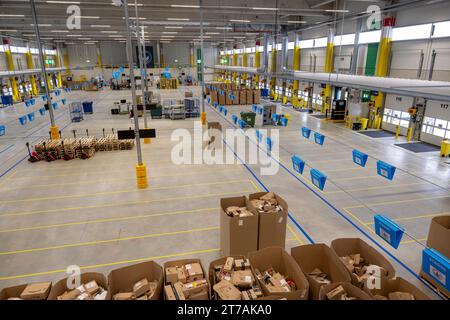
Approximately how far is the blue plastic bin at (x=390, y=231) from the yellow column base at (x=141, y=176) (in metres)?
7.61

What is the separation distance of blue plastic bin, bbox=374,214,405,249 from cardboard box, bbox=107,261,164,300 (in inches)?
165

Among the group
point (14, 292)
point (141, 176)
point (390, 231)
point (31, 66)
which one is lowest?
point (141, 176)

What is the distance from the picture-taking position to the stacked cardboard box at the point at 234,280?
4.22m

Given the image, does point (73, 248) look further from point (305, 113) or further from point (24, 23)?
point (24, 23)

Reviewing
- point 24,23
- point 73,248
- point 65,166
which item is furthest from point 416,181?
point 24,23

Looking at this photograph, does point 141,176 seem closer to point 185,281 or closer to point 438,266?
point 185,281

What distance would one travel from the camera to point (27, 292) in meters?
4.23

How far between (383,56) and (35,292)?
22.2 m

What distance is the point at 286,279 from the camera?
4.76 metres

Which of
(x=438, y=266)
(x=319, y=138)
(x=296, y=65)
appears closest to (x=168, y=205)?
(x=438, y=266)

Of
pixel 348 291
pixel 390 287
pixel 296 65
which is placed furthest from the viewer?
pixel 296 65

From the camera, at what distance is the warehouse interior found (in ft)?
15.8

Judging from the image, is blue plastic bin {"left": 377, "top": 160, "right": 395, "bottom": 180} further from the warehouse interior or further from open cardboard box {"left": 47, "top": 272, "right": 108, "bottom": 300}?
open cardboard box {"left": 47, "top": 272, "right": 108, "bottom": 300}

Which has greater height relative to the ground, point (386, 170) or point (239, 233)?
Result: point (386, 170)
